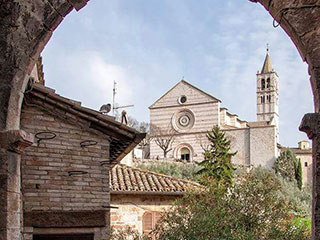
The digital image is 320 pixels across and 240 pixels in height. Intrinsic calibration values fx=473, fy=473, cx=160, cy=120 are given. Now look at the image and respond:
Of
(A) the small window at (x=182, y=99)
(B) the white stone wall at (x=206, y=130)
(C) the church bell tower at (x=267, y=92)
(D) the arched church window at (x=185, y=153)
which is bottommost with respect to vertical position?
(D) the arched church window at (x=185, y=153)

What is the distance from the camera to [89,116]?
7926mm

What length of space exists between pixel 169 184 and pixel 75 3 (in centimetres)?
1059

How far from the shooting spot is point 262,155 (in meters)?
54.5

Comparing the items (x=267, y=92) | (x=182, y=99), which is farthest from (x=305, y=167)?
(x=267, y=92)

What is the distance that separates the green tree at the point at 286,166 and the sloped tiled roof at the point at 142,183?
39719mm

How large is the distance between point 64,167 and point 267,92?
2813 inches

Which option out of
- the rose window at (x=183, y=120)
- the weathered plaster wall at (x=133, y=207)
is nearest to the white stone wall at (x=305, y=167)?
the rose window at (x=183, y=120)

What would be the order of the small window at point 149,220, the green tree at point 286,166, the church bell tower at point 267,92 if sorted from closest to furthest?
the small window at point 149,220
the green tree at point 286,166
the church bell tower at point 267,92

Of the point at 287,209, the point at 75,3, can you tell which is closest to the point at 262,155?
the point at 287,209

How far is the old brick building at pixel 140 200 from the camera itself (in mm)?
13289

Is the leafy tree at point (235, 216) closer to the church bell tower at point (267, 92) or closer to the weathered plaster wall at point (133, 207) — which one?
the weathered plaster wall at point (133, 207)

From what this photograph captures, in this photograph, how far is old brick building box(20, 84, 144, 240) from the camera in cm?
716

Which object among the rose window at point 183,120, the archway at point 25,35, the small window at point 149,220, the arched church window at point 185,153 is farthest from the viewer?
the rose window at point 183,120

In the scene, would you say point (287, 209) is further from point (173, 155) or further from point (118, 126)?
point (173, 155)
